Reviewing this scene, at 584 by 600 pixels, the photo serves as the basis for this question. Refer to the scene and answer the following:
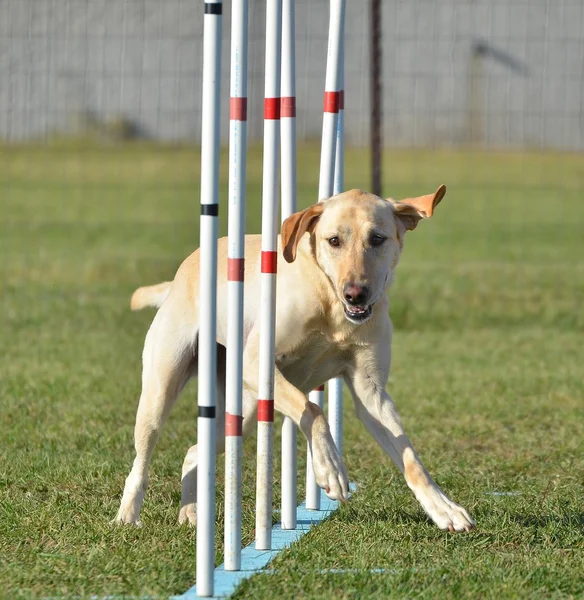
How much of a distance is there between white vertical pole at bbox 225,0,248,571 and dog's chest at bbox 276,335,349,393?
61 centimetres

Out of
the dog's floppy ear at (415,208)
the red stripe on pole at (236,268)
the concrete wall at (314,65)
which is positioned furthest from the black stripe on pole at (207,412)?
the concrete wall at (314,65)

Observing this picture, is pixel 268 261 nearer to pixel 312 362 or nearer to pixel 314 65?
pixel 312 362

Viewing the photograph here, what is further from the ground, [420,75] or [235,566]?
[420,75]

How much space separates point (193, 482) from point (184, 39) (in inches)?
240

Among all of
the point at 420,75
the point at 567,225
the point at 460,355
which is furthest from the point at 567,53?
the point at 567,225

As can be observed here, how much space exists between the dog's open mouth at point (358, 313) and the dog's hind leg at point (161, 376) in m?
0.74

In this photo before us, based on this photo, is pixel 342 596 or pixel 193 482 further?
pixel 193 482

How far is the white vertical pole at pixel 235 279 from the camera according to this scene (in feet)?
11.1

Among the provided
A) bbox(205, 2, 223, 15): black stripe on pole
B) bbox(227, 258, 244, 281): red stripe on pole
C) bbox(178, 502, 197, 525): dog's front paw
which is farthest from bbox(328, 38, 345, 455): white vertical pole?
bbox(205, 2, 223, 15): black stripe on pole

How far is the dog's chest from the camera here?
4.10 m

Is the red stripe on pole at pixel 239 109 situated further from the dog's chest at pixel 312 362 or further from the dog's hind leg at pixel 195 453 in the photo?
the dog's hind leg at pixel 195 453

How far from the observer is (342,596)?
3.24 meters

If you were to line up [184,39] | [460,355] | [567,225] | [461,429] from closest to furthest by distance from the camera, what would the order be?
[461,429], [460,355], [184,39], [567,225]

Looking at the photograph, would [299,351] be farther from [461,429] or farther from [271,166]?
[461,429]
